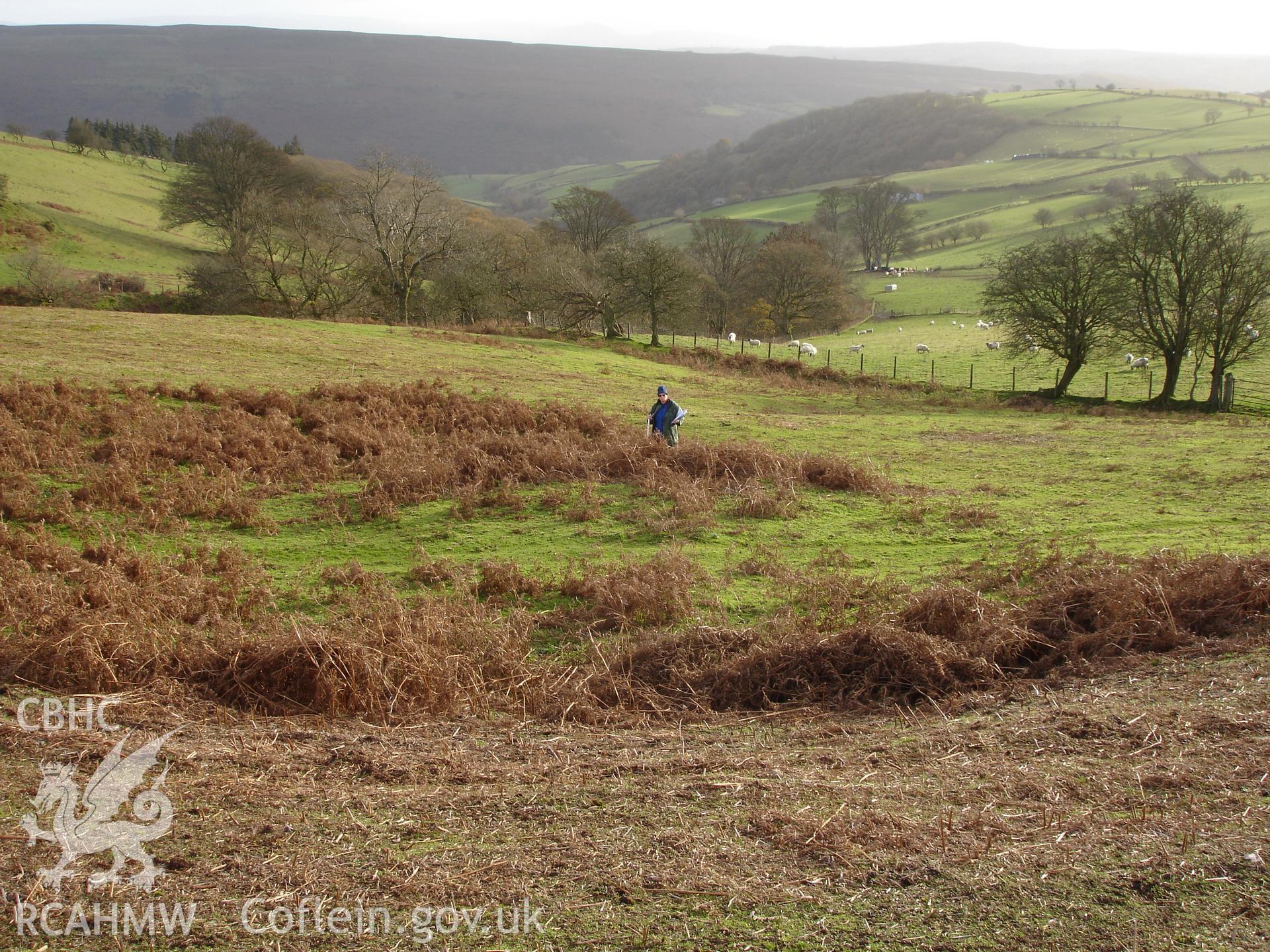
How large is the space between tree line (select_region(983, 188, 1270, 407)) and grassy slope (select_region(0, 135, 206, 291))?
5408 cm

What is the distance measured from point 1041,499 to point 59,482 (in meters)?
19.4

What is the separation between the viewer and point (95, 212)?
69.8m

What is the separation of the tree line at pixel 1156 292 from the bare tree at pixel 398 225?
113 ft

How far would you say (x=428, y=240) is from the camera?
54594mm

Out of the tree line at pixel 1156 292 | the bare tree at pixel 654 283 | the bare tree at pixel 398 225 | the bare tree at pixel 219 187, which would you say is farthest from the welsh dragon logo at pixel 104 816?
the bare tree at pixel 219 187

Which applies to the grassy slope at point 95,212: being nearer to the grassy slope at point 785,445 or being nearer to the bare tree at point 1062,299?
the grassy slope at point 785,445

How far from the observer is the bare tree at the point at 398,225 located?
5200cm

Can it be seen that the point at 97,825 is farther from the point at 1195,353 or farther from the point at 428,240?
the point at 428,240

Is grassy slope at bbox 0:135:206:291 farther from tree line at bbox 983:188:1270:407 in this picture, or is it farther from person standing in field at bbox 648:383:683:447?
tree line at bbox 983:188:1270:407

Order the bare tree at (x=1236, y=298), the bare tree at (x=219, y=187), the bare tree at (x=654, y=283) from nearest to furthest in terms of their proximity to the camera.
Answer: the bare tree at (x=1236, y=298), the bare tree at (x=654, y=283), the bare tree at (x=219, y=187)

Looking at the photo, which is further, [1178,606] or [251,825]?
[1178,606]

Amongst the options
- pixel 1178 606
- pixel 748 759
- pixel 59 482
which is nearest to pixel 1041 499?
pixel 1178 606

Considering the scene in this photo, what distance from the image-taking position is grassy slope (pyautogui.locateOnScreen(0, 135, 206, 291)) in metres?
58.5

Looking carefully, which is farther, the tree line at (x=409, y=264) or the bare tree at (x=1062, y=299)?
the tree line at (x=409, y=264)
